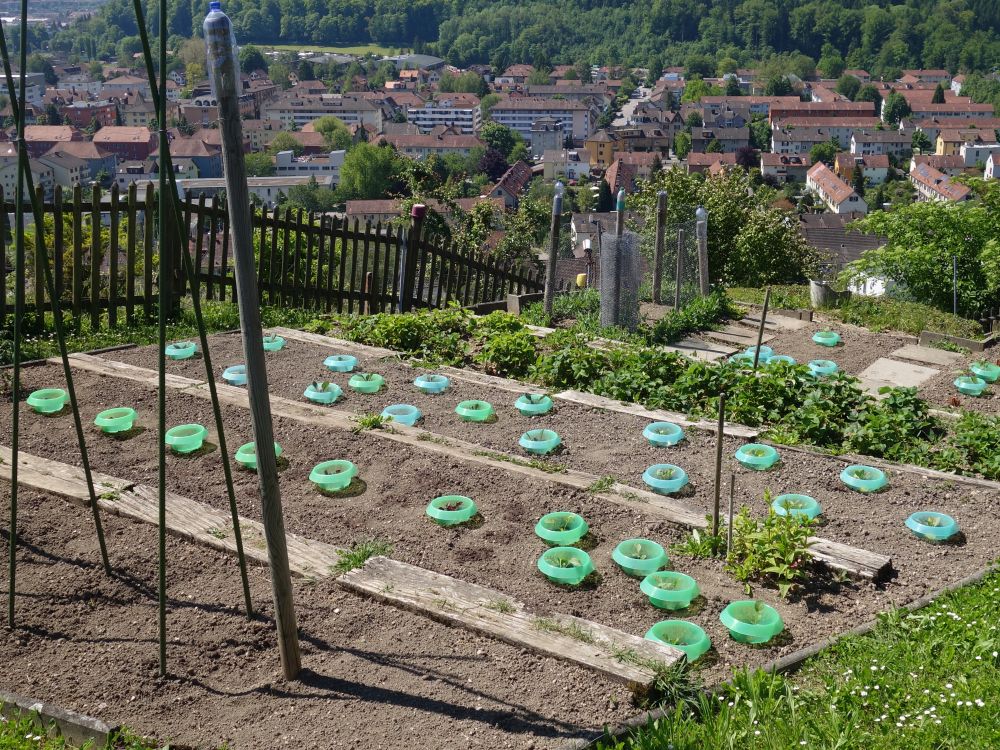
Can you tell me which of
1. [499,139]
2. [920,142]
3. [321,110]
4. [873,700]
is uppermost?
[321,110]

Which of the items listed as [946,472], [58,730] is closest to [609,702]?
[58,730]

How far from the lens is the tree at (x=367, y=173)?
90312mm

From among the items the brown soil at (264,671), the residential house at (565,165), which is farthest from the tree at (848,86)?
the brown soil at (264,671)

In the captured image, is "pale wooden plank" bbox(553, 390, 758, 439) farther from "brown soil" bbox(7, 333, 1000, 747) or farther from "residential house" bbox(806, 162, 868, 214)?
"residential house" bbox(806, 162, 868, 214)

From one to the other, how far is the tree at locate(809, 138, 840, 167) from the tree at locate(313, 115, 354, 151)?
176ft

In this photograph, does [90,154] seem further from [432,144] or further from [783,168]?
[783,168]

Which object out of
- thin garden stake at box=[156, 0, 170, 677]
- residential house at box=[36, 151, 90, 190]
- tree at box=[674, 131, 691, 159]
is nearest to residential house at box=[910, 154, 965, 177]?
tree at box=[674, 131, 691, 159]

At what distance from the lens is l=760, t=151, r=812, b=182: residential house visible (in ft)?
343

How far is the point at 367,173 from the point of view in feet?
298

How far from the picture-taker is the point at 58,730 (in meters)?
3.13

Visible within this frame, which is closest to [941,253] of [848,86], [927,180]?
[927,180]

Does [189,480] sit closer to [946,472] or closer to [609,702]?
[609,702]

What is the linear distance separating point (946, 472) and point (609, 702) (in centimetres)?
294

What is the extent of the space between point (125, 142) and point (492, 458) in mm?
107966
